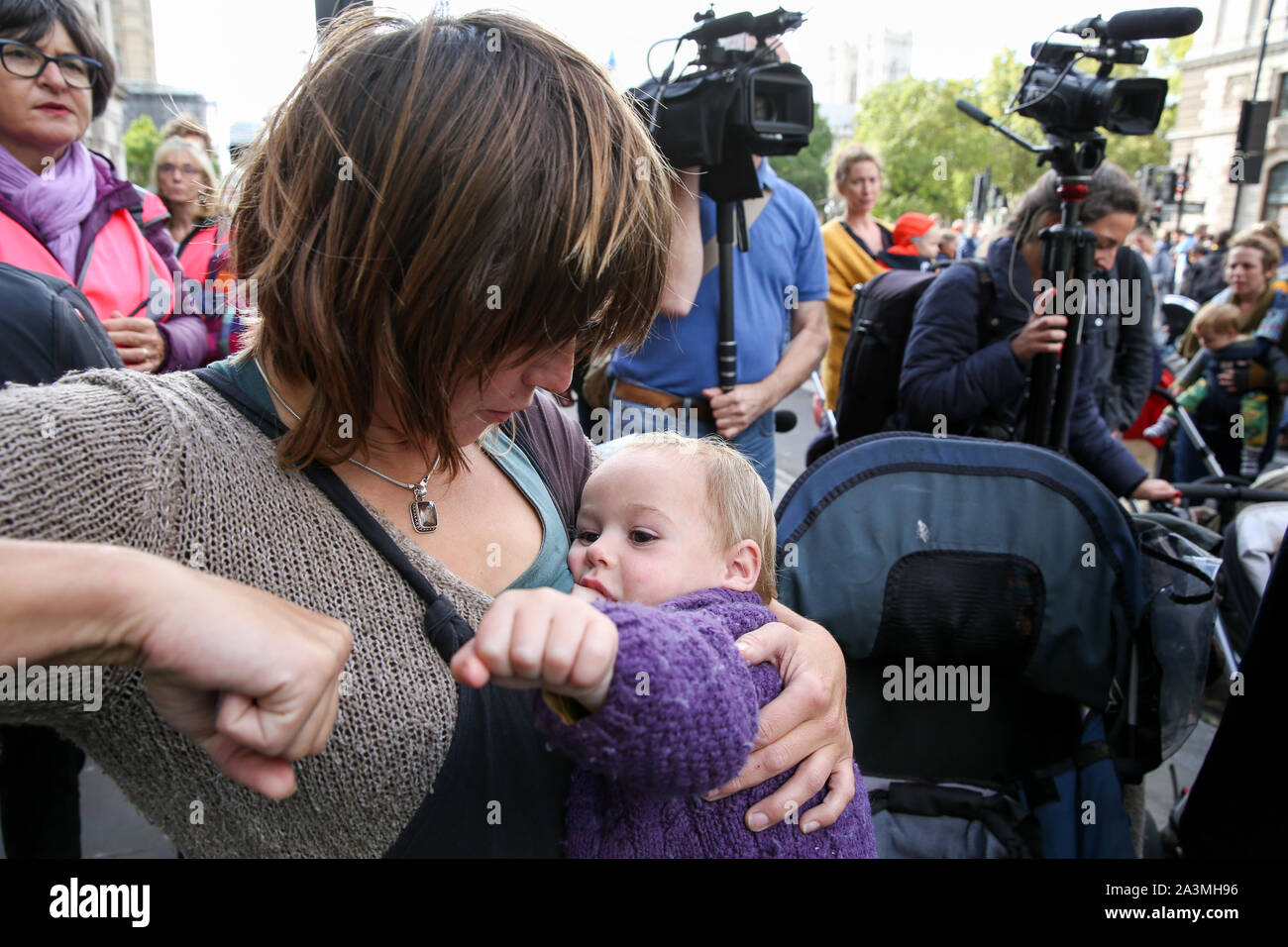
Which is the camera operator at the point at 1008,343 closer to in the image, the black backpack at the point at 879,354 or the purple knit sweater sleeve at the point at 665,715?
the black backpack at the point at 879,354

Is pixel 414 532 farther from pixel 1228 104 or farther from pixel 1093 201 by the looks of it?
pixel 1228 104

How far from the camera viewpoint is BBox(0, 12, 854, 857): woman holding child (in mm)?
832

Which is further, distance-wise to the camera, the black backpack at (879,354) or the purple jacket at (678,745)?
the black backpack at (879,354)

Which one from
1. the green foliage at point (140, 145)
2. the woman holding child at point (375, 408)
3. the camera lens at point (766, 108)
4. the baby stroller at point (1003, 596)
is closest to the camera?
the woman holding child at point (375, 408)

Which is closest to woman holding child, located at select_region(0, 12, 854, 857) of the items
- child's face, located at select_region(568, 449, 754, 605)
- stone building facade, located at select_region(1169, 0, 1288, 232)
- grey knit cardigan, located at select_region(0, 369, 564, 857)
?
grey knit cardigan, located at select_region(0, 369, 564, 857)

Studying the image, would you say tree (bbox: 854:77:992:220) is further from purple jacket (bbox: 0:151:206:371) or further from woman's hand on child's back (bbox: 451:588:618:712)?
woman's hand on child's back (bbox: 451:588:618:712)

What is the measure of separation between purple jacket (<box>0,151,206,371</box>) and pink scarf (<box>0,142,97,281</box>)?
0.02 m

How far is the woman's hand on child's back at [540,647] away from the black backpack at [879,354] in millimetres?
2648

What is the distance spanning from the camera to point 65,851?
2.09 m

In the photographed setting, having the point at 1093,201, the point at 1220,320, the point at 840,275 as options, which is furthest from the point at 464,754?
the point at 1220,320

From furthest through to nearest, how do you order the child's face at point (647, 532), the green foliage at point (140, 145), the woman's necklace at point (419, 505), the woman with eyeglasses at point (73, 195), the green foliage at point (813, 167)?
the green foliage at point (813, 167)
the green foliage at point (140, 145)
the woman with eyeglasses at point (73, 195)
the child's face at point (647, 532)
the woman's necklace at point (419, 505)

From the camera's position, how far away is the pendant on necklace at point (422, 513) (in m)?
1.08

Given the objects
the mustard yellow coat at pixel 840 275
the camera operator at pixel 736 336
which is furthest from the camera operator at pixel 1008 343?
the mustard yellow coat at pixel 840 275
